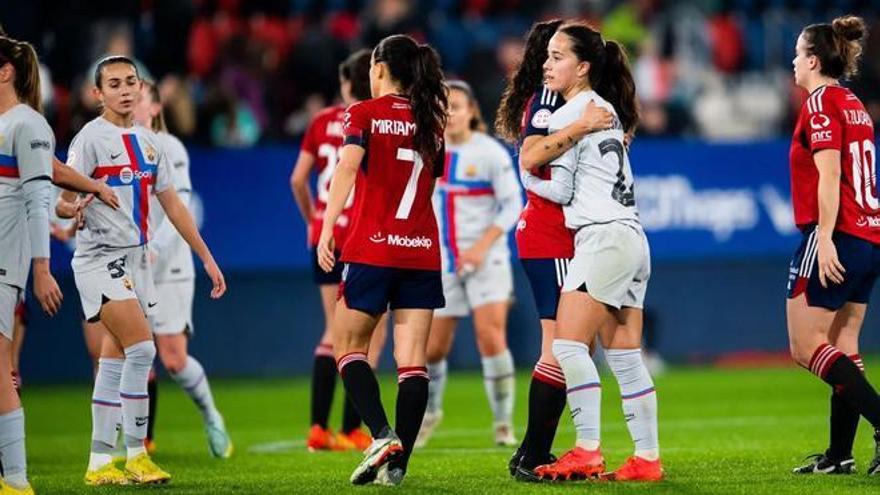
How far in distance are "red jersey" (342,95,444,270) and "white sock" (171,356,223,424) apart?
325 cm

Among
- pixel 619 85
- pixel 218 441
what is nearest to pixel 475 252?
pixel 218 441

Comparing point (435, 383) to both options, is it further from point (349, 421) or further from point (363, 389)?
point (363, 389)

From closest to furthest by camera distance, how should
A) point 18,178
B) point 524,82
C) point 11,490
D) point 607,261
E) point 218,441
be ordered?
point 11,490, point 18,178, point 607,261, point 524,82, point 218,441

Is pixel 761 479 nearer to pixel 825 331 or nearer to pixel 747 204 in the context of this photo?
pixel 825 331

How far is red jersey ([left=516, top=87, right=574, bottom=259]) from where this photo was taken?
8.36m

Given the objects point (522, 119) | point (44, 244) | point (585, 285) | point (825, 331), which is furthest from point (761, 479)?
point (44, 244)

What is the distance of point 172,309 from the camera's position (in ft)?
37.1

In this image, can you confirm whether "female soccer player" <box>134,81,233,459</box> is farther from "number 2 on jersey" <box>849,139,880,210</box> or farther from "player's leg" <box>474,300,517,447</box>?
"number 2 on jersey" <box>849,139,880,210</box>

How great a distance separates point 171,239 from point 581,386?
164 inches

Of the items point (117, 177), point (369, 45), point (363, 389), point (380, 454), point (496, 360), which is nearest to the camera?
point (380, 454)

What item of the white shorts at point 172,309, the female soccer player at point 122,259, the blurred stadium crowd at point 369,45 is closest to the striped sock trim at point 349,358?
the female soccer player at point 122,259

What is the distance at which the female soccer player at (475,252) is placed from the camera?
464 inches

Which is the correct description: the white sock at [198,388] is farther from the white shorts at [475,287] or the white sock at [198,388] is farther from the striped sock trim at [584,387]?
the striped sock trim at [584,387]

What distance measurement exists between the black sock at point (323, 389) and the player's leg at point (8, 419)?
400 centimetres
